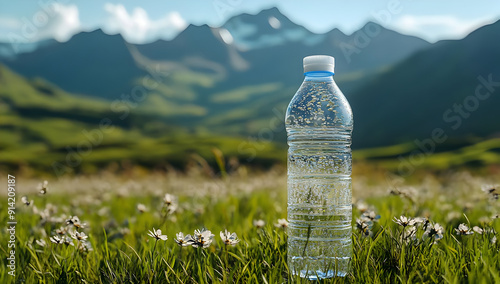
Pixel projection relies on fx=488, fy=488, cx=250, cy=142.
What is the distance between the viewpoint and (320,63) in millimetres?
3660

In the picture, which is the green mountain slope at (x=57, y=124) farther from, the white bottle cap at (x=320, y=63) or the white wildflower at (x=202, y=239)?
the white wildflower at (x=202, y=239)

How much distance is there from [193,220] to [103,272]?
3.37 metres

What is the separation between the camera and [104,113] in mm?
146375

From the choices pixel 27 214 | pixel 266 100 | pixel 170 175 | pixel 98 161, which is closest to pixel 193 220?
pixel 27 214

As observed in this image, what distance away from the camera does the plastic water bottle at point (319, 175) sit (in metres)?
3.73

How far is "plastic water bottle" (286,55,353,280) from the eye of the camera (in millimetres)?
3732

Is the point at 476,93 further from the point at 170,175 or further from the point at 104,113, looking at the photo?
the point at 170,175

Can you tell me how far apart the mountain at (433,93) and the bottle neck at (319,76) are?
384ft

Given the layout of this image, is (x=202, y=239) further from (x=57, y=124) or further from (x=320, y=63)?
(x=57, y=124)

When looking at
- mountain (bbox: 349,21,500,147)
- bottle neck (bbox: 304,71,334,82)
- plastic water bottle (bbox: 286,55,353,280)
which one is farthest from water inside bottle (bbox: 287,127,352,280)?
mountain (bbox: 349,21,500,147)

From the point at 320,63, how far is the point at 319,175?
35.6 inches

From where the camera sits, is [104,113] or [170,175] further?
[104,113]

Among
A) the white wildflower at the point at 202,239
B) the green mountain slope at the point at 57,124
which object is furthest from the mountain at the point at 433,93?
the white wildflower at the point at 202,239

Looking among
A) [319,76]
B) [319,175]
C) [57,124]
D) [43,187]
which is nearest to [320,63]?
[319,76]
